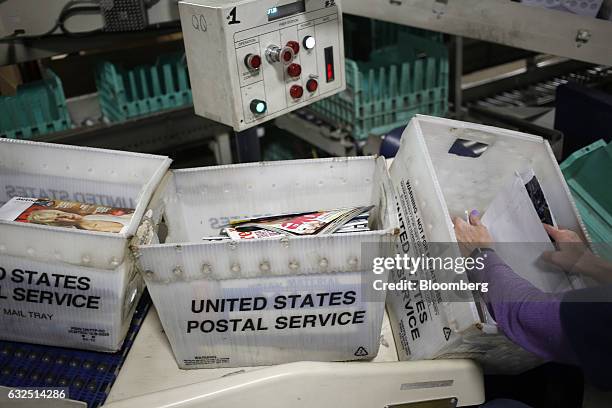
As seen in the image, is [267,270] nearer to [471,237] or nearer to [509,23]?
[471,237]

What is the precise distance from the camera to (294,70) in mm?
1620

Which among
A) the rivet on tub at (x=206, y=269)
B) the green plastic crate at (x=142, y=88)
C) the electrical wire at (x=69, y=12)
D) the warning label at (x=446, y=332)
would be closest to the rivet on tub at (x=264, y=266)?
the rivet on tub at (x=206, y=269)

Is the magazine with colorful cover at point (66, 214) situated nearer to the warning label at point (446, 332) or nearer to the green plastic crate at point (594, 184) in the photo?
the warning label at point (446, 332)

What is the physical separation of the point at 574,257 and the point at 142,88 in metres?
2.07

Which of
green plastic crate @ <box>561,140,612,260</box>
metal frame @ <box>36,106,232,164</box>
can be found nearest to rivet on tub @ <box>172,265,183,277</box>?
green plastic crate @ <box>561,140,612,260</box>

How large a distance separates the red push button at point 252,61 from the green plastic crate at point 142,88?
1.15 metres

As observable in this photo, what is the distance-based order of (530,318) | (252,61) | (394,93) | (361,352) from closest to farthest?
1. (530,318)
2. (361,352)
3. (252,61)
4. (394,93)

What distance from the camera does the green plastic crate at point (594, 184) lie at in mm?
1534

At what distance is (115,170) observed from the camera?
1518mm

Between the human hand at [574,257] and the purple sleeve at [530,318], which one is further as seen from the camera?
the human hand at [574,257]

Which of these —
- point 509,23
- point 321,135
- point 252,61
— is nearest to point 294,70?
point 252,61

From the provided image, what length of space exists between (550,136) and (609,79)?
114 centimetres

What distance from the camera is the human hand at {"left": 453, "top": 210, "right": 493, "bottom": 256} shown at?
1.30m

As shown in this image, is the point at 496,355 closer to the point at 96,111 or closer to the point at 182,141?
the point at 182,141
